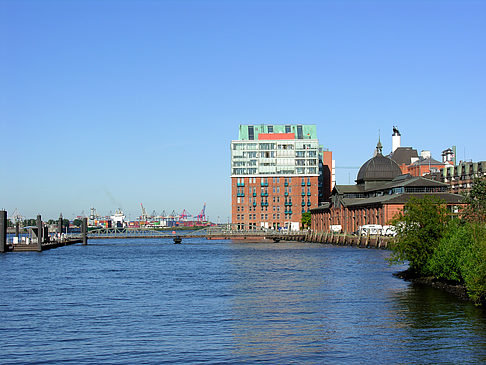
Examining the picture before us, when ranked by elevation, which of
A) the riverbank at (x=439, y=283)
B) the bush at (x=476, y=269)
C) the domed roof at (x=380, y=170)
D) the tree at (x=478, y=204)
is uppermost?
the domed roof at (x=380, y=170)

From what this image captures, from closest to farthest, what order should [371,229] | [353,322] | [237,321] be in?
[353,322] < [237,321] < [371,229]

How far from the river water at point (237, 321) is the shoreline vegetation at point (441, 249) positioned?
1.71 metres

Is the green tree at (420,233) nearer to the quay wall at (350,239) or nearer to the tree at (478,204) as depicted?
the tree at (478,204)

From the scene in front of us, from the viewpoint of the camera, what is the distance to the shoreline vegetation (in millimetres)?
47531

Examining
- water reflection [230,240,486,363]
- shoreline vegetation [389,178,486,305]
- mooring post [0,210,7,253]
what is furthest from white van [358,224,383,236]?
water reflection [230,240,486,363]

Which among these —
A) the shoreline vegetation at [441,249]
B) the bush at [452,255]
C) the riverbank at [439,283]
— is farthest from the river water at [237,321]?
the bush at [452,255]

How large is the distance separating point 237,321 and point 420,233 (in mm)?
30010

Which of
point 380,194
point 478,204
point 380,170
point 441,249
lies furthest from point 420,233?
point 380,170

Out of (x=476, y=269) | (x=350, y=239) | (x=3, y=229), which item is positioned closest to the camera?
(x=476, y=269)

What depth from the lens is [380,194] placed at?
181 meters

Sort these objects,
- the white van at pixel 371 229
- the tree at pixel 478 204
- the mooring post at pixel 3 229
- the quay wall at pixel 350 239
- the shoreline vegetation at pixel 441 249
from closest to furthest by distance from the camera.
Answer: the shoreline vegetation at pixel 441 249 < the tree at pixel 478 204 < the mooring post at pixel 3 229 < the quay wall at pixel 350 239 < the white van at pixel 371 229

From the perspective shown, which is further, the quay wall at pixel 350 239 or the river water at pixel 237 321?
the quay wall at pixel 350 239

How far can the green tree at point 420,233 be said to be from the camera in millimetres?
66750

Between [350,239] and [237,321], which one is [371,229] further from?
[237,321]
